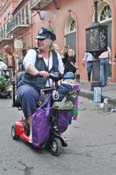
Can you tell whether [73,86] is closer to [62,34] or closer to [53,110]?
[53,110]

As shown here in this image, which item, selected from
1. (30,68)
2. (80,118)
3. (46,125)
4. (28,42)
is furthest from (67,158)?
(28,42)

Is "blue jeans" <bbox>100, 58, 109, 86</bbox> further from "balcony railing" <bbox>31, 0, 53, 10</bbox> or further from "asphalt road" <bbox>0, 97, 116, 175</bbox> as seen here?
"balcony railing" <bbox>31, 0, 53, 10</bbox>

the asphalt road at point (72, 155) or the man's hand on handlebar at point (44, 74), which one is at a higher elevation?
the man's hand on handlebar at point (44, 74)

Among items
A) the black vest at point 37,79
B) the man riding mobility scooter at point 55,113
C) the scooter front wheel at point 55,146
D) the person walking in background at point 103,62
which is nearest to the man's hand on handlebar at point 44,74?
the man riding mobility scooter at point 55,113

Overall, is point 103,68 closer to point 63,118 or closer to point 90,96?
point 90,96

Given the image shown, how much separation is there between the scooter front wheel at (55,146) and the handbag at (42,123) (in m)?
0.13

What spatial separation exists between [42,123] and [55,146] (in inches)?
15.4

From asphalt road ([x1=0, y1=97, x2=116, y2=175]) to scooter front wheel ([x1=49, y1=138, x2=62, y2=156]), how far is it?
8 cm

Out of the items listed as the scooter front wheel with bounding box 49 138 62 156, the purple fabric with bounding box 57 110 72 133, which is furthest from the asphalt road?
the purple fabric with bounding box 57 110 72 133

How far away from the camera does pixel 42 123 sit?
5.77 metres

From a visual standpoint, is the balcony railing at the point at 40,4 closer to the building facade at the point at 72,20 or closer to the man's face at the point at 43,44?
the building facade at the point at 72,20

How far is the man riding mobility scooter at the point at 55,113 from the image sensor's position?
5.79m

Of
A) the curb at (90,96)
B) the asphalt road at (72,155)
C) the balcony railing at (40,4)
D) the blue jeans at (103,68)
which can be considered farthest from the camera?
the balcony railing at (40,4)

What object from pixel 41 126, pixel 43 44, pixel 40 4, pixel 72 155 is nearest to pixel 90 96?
pixel 43 44
